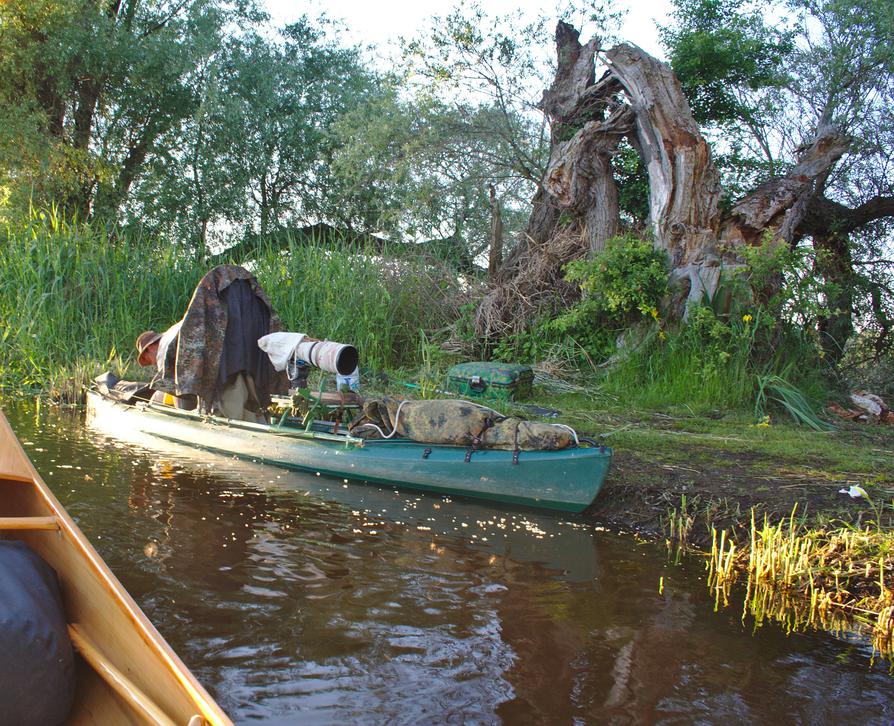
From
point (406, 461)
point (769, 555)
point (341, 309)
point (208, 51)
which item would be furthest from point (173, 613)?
point (208, 51)

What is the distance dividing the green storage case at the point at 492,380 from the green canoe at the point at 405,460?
296 centimetres

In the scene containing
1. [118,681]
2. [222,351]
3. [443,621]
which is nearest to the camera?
[118,681]

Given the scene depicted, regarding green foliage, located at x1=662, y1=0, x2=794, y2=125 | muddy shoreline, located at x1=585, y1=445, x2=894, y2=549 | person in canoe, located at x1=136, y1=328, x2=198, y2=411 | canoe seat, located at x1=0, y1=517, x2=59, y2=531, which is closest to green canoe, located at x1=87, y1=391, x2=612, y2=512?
person in canoe, located at x1=136, y1=328, x2=198, y2=411

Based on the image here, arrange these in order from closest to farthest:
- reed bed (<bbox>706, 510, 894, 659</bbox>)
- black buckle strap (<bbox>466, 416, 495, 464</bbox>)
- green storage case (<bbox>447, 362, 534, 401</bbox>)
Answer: reed bed (<bbox>706, 510, 894, 659</bbox>)
black buckle strap (<bbox>466, 416, 495, 464</bbox>)
green storage case (<bbox>447, 362, 534, 401</bbox>)

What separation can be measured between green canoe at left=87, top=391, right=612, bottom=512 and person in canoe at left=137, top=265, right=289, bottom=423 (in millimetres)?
298

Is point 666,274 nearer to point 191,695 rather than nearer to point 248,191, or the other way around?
point 191,695

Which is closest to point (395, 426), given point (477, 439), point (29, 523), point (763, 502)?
point (477, 439)

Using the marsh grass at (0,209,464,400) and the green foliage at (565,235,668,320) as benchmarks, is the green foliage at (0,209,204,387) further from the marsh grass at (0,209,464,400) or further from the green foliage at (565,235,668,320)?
the green foliage at (565,235,668,320)

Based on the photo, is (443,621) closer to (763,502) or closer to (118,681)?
(118,681)

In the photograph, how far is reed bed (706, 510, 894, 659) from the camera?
439 cm

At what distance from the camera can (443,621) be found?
425 centimetres

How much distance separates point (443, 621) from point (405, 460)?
265cm

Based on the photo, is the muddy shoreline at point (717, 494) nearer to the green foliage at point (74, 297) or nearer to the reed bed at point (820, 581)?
the reed bed at point (820, 581)

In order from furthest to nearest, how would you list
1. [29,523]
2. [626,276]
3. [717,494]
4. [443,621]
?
[626,276] → [717,494] → [443,621] → [29,523]
